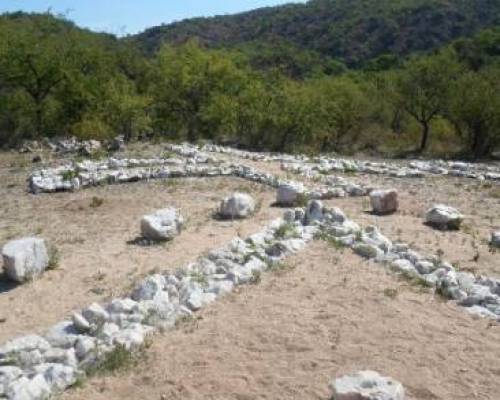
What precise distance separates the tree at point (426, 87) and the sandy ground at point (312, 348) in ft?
85.6

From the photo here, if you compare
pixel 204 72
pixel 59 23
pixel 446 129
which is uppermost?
pixel 59 23

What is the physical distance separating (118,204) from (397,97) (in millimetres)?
23671

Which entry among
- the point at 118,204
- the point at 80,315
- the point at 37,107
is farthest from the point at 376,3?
the point at 80,315

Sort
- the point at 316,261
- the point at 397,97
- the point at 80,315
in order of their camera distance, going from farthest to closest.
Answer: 1. the point at 397,97
2. the point at 316,261
3. the point at 80,315

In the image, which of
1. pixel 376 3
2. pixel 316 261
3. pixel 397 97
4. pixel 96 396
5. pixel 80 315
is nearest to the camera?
pixel 96 396

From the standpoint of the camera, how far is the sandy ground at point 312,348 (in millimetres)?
6770

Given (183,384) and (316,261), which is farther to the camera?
(316,261)

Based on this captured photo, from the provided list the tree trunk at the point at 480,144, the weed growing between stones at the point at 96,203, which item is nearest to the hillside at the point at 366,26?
the tree trunk at the point at 480,144

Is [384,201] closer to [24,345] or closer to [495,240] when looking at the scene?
[495,240]

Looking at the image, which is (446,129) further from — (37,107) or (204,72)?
(37,107)

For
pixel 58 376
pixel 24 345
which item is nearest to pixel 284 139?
pixel 24 345

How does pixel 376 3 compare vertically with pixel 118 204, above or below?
above

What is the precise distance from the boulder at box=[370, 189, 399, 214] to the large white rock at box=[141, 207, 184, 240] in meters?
4.33

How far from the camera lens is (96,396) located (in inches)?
264
